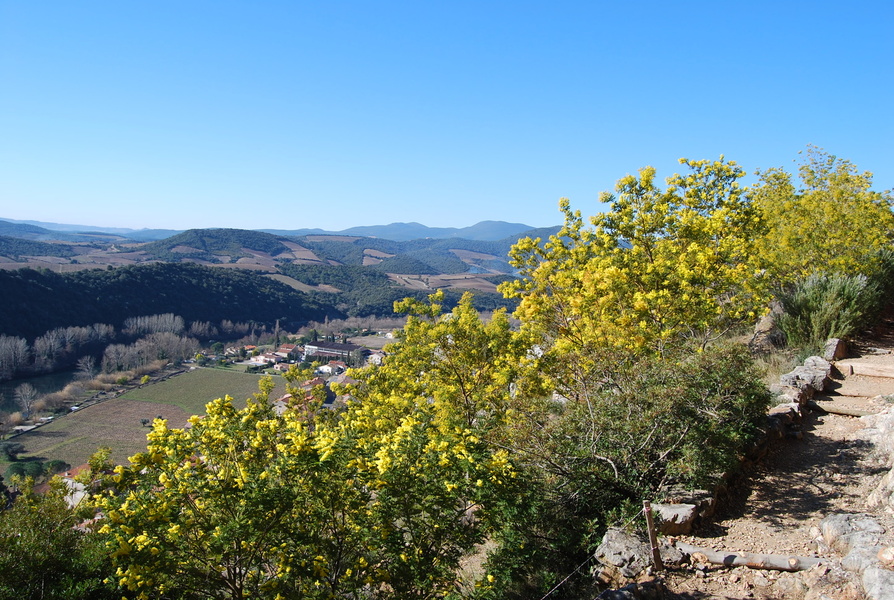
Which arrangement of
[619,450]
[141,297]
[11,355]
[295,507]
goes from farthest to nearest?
1. [141,297]
2. [11,355]
3. [619,450]
4. [295,507]

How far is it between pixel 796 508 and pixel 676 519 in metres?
1.71

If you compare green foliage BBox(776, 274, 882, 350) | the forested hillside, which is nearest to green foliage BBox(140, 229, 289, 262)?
the forested hillside

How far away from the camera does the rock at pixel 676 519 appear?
5.55 m

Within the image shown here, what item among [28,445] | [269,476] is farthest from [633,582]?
[28,445]

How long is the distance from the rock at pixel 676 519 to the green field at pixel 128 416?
31.1 m

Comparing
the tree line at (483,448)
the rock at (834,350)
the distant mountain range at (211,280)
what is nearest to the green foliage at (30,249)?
the distant mountain range at (211,280)

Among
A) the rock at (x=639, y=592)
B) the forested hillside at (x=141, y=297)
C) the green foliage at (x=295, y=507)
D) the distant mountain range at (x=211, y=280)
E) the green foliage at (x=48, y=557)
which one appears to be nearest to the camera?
the green foliage at (x=295, y=507)

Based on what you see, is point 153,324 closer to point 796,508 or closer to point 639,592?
point 639,592

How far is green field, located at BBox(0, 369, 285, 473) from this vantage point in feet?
119

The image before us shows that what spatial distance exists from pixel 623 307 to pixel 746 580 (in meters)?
4.32

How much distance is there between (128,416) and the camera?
45.5m

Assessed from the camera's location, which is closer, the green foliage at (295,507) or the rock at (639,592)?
the green foliage at (295,507)

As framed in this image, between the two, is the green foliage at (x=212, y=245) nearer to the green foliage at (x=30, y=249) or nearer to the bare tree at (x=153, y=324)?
the green foliage at (x=30, y=249)

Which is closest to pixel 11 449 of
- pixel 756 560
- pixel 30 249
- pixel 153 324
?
pixel 153 324
